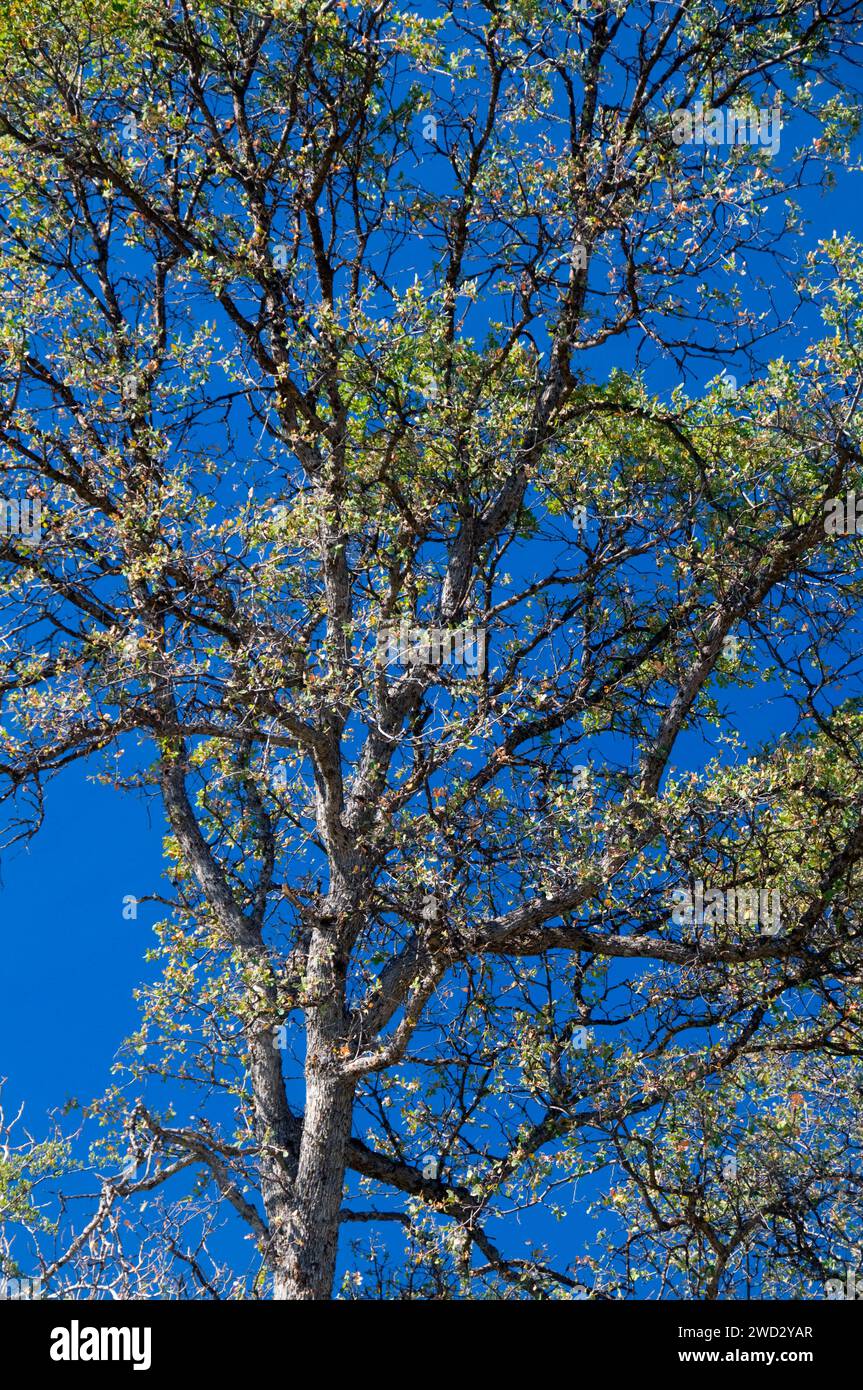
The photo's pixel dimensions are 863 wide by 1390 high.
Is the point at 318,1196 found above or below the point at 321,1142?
below

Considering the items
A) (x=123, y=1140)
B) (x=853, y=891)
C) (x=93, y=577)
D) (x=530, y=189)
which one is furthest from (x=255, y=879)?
(x=530, y=189)

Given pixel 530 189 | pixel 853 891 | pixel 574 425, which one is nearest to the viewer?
pixel 853 891

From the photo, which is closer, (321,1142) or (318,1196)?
(318,1196)

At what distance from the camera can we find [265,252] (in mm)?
11047

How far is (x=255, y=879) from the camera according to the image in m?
13.3

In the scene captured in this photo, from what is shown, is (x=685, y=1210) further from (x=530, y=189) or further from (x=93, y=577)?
(x=530, y=189)

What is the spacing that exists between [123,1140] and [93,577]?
178 inches

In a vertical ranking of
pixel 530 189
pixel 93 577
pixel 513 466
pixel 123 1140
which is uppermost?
pixel 530 189

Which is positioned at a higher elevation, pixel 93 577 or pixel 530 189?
pixel 530 189

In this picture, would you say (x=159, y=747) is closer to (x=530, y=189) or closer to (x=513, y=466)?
(x=513, y=466)
